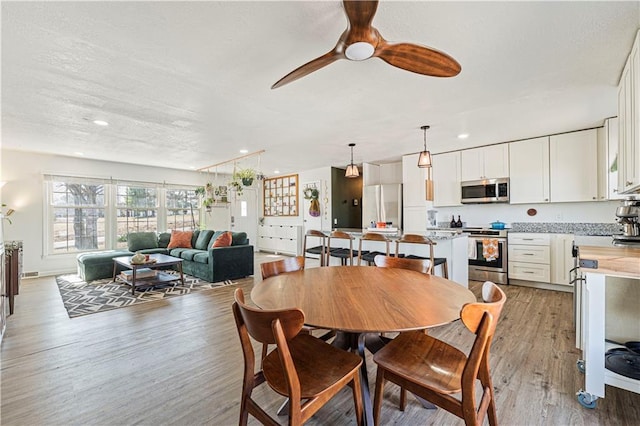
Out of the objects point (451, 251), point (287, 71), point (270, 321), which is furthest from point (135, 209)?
point (270, 321)

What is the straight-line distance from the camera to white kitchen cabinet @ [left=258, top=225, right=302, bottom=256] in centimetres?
782

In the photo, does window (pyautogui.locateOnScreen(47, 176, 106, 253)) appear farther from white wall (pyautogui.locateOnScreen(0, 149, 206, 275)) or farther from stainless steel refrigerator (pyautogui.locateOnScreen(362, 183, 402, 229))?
stainless steel refrigerator (pyautogui.locateOnScreen(362, 183, 402, 229))

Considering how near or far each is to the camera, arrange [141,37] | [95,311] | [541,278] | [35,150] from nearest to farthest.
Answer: [141,37] → [95,311] → [541,278] → [35,150]

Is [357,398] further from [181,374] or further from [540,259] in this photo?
[540,259]

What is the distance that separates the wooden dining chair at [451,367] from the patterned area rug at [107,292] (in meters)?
3.73

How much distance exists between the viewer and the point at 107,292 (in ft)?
14.0

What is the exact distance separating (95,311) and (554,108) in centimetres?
603

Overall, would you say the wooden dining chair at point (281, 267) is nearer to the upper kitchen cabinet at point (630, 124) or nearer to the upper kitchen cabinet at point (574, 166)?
the upper kitchen cabinet at point (630, 124)

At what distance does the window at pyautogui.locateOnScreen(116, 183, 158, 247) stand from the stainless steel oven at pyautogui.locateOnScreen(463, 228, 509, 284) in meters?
7.19

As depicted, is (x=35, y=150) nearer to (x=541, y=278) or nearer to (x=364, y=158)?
(x=364, y=158)

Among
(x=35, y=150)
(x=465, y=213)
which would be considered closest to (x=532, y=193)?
(x=465, y=213)

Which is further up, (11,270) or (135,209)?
A: (135,209)

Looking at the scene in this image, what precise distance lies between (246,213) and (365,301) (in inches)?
304

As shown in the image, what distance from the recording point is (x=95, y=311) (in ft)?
11.3
